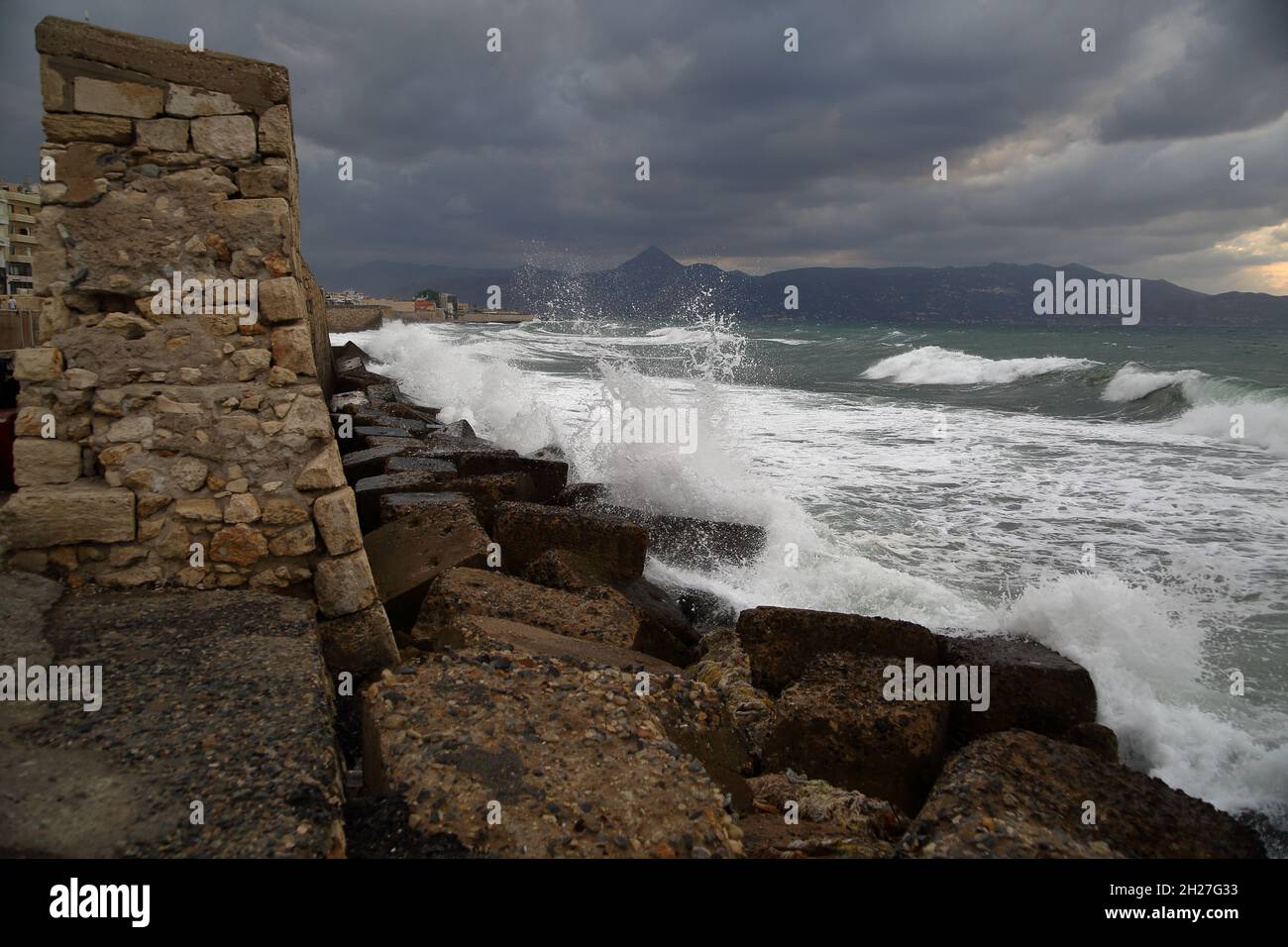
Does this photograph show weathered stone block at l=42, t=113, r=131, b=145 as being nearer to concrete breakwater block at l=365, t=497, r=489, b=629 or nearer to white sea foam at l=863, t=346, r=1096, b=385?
concrete breakwater block at l=365, t=497, r=489, b=629

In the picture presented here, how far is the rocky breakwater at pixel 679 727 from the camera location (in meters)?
2.23

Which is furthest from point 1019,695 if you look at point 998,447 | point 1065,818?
point 998,447

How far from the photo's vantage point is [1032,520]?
843 centimetres

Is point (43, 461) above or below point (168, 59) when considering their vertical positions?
below

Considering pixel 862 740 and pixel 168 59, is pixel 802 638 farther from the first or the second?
pixel 168 59

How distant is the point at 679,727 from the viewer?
2922mm

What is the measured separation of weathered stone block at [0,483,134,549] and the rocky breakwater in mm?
1418

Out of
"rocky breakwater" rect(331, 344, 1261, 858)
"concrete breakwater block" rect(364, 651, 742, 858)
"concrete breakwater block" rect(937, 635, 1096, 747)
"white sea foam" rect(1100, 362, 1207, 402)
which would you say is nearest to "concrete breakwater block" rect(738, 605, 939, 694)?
"rocky breakwater" rect(331, 344, 1261, 858)

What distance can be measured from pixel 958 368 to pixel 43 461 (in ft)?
101

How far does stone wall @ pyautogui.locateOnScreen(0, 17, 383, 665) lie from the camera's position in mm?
3391

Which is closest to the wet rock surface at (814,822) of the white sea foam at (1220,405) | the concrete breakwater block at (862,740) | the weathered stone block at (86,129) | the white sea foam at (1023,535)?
the concrete breakwater block at (862,740)

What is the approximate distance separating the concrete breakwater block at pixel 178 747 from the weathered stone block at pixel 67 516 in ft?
1.08

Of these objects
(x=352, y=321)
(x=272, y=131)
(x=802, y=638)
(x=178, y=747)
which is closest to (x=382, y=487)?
(x=272, y=131)
